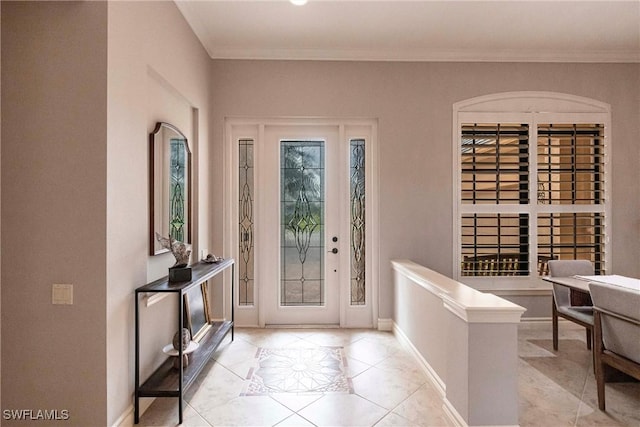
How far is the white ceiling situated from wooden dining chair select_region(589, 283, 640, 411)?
2.53m

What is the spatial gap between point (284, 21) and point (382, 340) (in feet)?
11.0

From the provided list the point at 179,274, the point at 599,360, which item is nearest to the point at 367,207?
the point at 179,274

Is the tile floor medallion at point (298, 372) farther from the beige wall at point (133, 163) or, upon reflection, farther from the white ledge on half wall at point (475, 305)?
the white ledge on half wall at point (475, 305)

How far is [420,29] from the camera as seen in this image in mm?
3680

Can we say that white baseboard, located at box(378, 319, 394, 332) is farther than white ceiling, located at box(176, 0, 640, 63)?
Yes

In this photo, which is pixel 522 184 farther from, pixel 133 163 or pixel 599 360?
pixel 133 163

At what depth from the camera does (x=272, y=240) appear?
427cm

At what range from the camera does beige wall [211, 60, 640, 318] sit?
4.17 metres

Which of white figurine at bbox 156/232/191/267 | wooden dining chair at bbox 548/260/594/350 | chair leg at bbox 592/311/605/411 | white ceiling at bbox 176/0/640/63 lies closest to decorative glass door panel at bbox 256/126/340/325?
white ceiling at bbox 176/0/640/63

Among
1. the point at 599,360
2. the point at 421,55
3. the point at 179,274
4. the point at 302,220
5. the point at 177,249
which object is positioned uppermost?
the point at 421,55

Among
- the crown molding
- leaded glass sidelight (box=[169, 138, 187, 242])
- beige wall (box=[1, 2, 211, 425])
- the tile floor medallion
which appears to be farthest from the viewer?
the crown molding

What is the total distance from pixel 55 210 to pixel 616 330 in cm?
352

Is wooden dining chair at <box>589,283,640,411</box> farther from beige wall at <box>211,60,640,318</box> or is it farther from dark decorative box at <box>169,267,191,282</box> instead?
dark decorative box at <box>169,267,191,282</box>

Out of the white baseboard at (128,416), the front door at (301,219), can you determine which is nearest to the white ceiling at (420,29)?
the front door at (301,219)
